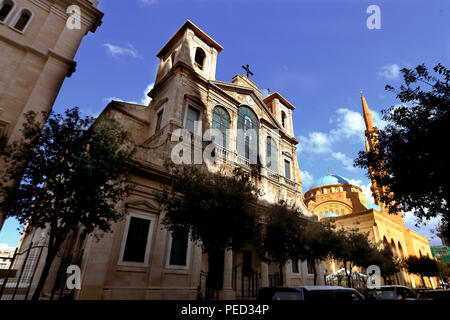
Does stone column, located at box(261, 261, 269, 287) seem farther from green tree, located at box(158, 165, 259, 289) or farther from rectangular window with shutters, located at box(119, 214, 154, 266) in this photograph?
rectangular window with shutters, located at box(119, 214, 154, 266)

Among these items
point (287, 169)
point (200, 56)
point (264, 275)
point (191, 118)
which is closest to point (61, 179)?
point (191, 118)

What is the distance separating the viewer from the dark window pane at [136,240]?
1188 centimetres

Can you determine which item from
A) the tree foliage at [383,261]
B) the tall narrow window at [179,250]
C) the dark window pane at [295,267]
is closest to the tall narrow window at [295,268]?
the dark window pane at [295,267]

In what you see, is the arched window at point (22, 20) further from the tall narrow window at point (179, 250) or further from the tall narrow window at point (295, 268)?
the tall narrow window at point (295, 268)

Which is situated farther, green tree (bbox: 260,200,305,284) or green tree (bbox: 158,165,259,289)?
green tree (bbox: 260,200,305,284)

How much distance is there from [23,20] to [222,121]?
547 inches

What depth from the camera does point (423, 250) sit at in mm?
52125

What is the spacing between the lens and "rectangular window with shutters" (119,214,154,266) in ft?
38.6

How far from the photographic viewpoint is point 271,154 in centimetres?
2367

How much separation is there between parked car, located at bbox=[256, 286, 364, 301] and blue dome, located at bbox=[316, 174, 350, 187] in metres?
49.5

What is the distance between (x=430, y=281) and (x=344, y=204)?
25.4 meters

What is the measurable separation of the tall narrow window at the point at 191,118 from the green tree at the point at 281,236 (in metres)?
8.10

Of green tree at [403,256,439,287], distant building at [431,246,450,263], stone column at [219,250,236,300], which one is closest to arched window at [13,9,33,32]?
stone column at [219,250,236,300]
